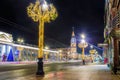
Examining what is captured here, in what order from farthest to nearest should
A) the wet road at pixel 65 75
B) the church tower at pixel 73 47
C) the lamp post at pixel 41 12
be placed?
the church tower at pixel 73 47, the lamp post at pixel 41 12, the wet road at pixel 65 75

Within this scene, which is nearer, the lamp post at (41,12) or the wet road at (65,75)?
the wet road at (65,75)

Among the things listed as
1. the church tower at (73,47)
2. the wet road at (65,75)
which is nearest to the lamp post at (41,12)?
the wet road at (65,75)

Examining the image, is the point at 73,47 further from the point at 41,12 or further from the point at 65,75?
the point at 65,75

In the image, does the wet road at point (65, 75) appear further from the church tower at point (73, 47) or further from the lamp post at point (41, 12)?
the church tower at point (73, 47)

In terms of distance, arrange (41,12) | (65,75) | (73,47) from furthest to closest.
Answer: (73,47)
(41,12)
(65,75)

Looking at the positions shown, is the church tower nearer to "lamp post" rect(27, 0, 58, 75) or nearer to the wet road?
the wet road

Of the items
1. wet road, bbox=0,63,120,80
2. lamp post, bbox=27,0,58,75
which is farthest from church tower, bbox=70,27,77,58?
lamp post, bbox=27,0,58,75

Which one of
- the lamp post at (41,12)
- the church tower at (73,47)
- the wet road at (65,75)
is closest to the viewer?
the wet road at (65,75)

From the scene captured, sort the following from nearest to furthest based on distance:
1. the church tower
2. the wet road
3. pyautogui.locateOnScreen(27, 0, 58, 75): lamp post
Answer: the wet road → pyautogui.locateOnScreen(27, 0, 58, 75): lamp post → the church tower

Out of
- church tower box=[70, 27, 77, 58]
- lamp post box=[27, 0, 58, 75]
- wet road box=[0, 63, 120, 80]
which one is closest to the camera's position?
wet road box=[0, 63, 120, 80]

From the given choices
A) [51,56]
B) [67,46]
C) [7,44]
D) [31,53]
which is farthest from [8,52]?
[67,46]

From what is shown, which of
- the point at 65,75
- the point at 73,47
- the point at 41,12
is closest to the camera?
the point at 65,75

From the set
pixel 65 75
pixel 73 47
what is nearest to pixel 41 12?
pixel 65 75

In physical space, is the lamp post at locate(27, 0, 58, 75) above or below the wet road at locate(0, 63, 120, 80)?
above
